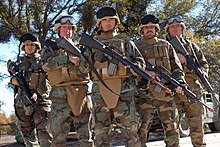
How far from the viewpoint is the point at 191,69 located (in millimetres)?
5289

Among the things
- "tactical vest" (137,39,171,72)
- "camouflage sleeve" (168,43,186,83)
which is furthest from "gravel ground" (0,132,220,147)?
"tactical vest" (137,39,171,72)

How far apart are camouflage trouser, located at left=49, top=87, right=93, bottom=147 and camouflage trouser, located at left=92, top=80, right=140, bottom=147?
544 millimetres

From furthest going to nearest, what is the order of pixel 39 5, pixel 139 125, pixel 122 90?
pixel 39 5
pixel 139 125
pixel 122 90

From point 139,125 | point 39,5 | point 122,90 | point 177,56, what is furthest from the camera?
point 39,5

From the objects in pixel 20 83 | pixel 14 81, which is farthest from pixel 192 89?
pixel 14 81

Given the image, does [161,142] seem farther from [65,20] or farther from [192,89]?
[65,20]

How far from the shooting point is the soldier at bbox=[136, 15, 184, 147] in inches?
187

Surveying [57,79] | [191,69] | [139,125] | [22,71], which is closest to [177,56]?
[191,69]

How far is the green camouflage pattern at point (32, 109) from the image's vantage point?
5.37m

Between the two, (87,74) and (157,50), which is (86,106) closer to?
(87,74)

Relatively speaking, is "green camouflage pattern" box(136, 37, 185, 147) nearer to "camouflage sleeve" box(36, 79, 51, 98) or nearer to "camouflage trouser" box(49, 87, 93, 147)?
"camouflage trouser" box(49, 87, 93, 147)

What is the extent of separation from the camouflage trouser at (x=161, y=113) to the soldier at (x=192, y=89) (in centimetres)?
52

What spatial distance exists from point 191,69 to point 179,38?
0.49 metres

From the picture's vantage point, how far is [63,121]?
4805 mm
